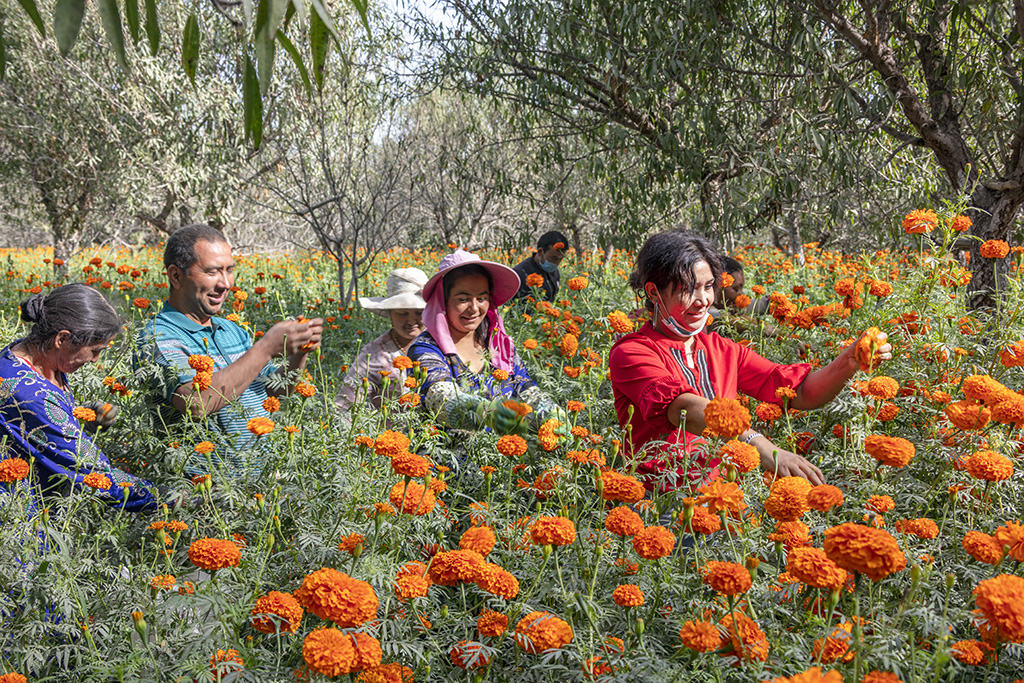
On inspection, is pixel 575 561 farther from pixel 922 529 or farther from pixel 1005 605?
pixel 1005 605

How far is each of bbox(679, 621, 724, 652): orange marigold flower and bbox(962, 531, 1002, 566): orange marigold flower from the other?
1.64 ft

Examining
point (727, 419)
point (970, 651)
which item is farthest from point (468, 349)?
point (970, 651)

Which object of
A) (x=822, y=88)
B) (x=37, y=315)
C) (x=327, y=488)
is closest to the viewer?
(x=327, y=488)

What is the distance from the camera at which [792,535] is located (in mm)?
1230

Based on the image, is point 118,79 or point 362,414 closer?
point 362,414

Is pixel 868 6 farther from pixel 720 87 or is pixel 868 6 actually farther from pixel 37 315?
pixel 37 315

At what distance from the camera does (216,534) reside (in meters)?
1.74

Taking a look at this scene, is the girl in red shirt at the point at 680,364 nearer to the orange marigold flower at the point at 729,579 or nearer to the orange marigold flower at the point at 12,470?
the orange marigold flower at the point at 729,579

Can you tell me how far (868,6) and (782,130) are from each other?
70 cm

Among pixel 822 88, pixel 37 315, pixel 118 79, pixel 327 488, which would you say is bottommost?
pixel 327 488

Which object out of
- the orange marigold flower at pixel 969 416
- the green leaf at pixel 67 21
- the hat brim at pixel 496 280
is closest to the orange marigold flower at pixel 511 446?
the orange marigold flower at pixel 969 416

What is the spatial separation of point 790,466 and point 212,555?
1275mm

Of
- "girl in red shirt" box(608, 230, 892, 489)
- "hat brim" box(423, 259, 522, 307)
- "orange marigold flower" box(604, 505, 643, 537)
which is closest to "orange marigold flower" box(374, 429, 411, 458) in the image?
"orange marigold flower" box(604, 505, 643, 537)

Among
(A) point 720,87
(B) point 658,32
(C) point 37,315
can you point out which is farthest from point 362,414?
(A) point 720,87
